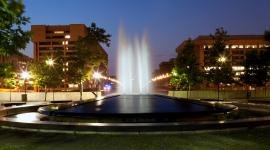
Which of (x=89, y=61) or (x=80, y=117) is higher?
(x=89, y=61)

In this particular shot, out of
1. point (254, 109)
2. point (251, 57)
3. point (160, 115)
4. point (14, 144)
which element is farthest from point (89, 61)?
point (14, 144)

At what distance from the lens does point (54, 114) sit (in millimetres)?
19312

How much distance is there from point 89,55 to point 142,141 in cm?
5706

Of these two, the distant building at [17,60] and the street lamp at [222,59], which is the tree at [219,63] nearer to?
the street lamp at [222,59]

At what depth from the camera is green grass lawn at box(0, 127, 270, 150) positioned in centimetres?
1105

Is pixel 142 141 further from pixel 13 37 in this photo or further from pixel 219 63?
pixel 219 63

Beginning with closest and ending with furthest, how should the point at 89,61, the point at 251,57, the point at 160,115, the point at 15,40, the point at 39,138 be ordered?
the point at 15,40
the point at 39,138
the point at 160,115
the point at 251,57
the point at 89,61

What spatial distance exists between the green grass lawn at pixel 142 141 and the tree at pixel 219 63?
37.9 m

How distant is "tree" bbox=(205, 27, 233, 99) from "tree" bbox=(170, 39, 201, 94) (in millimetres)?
2518

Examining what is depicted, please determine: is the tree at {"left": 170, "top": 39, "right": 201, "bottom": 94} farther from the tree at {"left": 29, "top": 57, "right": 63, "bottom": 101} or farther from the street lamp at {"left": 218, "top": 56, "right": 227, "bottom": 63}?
the tree at {"left": 29, "top": 57, "right": 63, "bottom": 101}

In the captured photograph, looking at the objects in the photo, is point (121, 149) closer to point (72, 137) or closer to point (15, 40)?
point (72, 137)

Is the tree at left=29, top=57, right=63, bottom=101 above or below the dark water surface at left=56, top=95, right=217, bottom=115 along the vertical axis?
above

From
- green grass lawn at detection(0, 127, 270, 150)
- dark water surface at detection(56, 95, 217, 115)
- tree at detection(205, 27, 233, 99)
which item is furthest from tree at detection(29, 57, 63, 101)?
green grass lawn at detection(0, 127, 270, 150)

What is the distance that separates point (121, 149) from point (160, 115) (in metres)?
6.71
